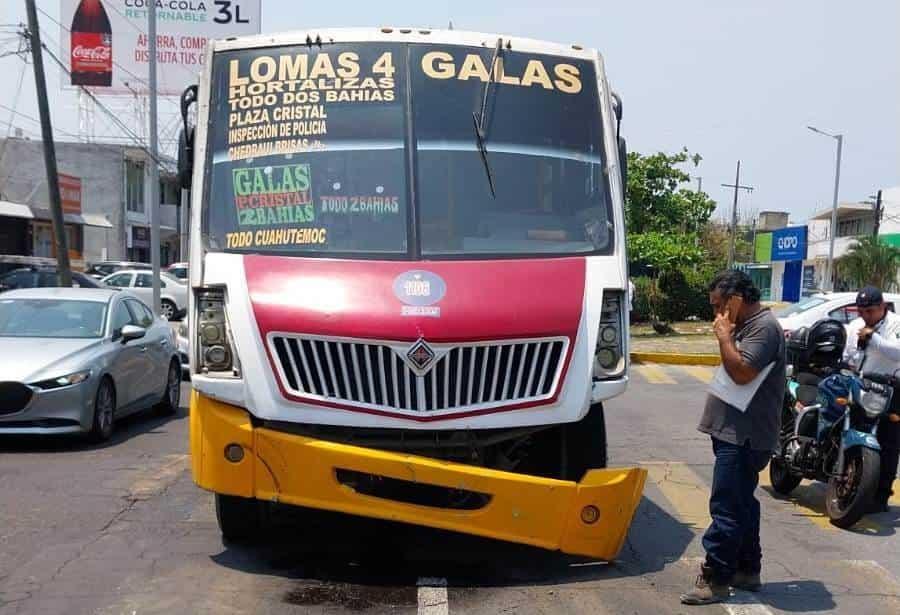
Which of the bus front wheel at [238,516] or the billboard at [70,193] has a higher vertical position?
the billboard at [70,193]

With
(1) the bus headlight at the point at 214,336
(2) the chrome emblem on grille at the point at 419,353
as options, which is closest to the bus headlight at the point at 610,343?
(2) the chrome emblem on grille at the point at 419,353

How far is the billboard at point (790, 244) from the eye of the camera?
4947 cm

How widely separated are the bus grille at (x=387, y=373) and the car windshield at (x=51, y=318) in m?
5.32

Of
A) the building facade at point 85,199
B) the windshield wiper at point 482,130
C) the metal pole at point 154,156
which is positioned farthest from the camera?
the building facade at point 85,199

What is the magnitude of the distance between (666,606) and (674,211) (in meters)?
24.5

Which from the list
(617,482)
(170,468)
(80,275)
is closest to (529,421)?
(617,482)

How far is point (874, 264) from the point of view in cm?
3750

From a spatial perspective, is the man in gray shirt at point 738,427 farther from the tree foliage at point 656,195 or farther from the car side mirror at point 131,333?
the tree foliage at point 656,195

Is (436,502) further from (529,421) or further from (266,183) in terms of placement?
(266,183)

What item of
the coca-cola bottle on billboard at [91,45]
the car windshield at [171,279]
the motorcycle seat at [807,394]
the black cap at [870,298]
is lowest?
the car windshield at [171,279]

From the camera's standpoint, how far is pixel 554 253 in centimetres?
569

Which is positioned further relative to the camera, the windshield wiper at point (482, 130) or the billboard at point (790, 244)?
the billboard at point (790, 244)

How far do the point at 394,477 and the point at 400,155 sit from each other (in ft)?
6.45

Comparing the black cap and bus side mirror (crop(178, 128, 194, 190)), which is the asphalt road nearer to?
the black cap
